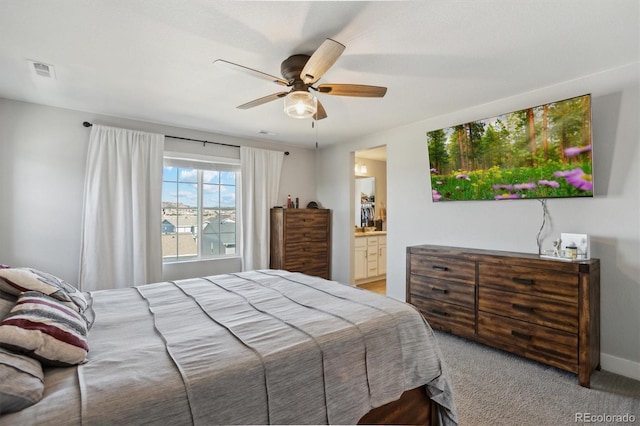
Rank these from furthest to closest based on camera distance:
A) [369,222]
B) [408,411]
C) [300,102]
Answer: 1. [369,222]
2. [300,102]
3. [408,411]

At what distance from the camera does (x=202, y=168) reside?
4.32 meters

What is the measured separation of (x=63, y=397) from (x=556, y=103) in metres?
3.63

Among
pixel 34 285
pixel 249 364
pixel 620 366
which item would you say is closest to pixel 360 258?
pixel 620 366

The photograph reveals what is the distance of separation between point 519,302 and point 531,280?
224 mm

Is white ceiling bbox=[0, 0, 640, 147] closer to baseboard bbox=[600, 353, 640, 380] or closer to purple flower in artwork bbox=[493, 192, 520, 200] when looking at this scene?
purple flower in artwork bbox=[493, 192, 520, 200]

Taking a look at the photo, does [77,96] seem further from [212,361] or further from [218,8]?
[212,361]

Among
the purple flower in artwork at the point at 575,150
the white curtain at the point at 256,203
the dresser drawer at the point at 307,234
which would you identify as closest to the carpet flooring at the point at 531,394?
the purple flower in artwork at the point at 575,150

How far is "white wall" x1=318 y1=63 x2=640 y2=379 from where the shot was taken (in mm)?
2379

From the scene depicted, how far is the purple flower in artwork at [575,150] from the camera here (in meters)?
2.43

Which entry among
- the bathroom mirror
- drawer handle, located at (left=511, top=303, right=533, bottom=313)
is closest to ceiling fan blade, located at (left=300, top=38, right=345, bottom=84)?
drawer handle, located at (left=511, top=303, right=533, bottom=313)

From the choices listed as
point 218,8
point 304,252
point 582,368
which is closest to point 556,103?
point 582,368

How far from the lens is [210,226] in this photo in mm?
4422

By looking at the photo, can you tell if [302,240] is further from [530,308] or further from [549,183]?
[549,183]

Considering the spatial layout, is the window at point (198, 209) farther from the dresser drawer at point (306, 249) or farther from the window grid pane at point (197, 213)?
the dresser drawer at point (306, 249)
